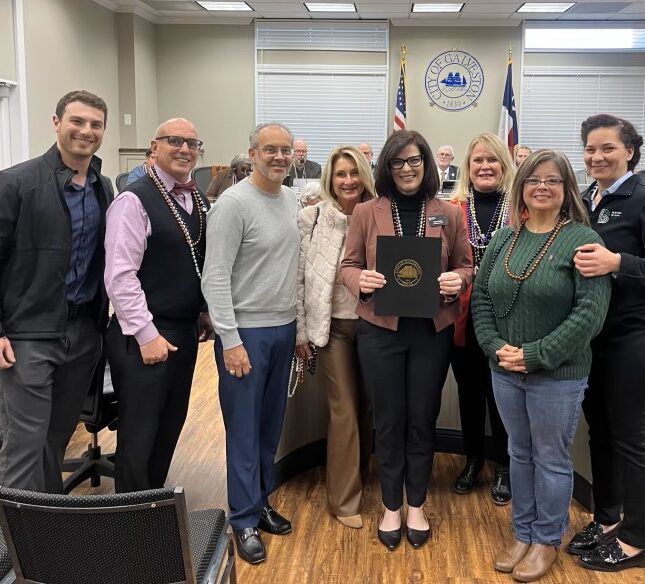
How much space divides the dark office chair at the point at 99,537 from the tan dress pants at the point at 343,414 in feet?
4.39

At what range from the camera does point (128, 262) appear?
198 cm

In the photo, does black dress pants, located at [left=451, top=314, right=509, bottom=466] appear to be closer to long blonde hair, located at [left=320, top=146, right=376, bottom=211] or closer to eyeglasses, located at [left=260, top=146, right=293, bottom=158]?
long blonde hair, located at [left=320, top=146, right=376, bottom=211]

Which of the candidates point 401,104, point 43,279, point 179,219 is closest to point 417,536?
point 179,219

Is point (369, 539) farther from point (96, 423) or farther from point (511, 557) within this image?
point (96, 423)

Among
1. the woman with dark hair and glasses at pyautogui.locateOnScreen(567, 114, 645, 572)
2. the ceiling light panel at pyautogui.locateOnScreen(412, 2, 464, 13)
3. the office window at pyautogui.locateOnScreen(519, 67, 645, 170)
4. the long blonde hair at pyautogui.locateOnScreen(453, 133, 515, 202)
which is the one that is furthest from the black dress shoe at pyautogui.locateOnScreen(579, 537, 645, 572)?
the office window at pyautogui.locateOnScreen(519, 67, 645, 170)

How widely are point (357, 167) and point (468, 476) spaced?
4.86 ft

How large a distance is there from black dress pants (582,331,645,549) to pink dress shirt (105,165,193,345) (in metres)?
1.52

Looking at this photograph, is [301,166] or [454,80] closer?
[301,166]

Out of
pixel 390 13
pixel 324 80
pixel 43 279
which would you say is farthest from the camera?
pixel 324 80

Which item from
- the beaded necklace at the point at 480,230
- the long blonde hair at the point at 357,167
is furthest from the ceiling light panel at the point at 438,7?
the long blonde hair at the point at 357,167

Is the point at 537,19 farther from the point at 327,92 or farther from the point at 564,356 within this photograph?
the point at 564,356

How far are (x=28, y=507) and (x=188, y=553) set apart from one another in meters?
0.31

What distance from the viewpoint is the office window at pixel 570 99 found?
9.23m

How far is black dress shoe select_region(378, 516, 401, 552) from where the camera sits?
2408 mm
